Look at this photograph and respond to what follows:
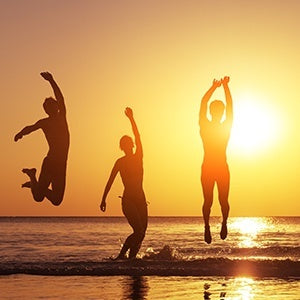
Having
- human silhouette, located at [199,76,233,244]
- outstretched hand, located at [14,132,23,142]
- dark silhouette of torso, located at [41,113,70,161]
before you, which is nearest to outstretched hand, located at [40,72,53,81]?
dark silhouette of torso, located at [41,113,70,161]

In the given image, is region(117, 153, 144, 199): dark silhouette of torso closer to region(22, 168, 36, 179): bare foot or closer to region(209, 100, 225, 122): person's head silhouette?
region(22, 168, 36, 179): bare foot

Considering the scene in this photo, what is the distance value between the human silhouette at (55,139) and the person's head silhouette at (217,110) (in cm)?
300

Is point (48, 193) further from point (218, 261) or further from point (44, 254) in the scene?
point (44, 254)

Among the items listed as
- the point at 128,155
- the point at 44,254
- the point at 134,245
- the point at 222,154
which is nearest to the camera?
the point at 222,154

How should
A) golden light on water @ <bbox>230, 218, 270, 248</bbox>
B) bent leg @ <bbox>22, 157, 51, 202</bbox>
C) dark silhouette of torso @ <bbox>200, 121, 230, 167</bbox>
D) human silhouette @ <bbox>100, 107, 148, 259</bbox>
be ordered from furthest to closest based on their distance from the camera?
1. golden light on water @ <bbox>230, 218, 270, 248</bbox>
2. human silhouette @ <bbox>100, 107, 148, 259</bbox>
3. bent leg @ <bbox>22, 157, 51, 202</bbox>
4. dark silhouette of torso @ <bbox>200, 121, 230, 167</bbox>

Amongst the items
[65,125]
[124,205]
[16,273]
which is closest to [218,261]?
[124,205]

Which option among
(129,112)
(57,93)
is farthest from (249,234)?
(57,93)

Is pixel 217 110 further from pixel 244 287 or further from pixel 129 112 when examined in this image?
pixel 129 112

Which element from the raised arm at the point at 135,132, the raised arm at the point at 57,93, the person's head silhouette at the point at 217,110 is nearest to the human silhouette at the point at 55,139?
the raised arm at the point at 57,93

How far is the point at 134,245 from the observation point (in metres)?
21.7

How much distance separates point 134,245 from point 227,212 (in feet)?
18.3

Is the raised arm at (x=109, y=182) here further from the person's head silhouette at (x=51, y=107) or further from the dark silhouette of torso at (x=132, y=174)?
the person's head silhouette at (x=51, y=107)

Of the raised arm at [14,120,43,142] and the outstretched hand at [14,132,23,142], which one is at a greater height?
the raised arm at [14,120,43,142]

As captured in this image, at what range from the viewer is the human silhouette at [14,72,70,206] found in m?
16.8
